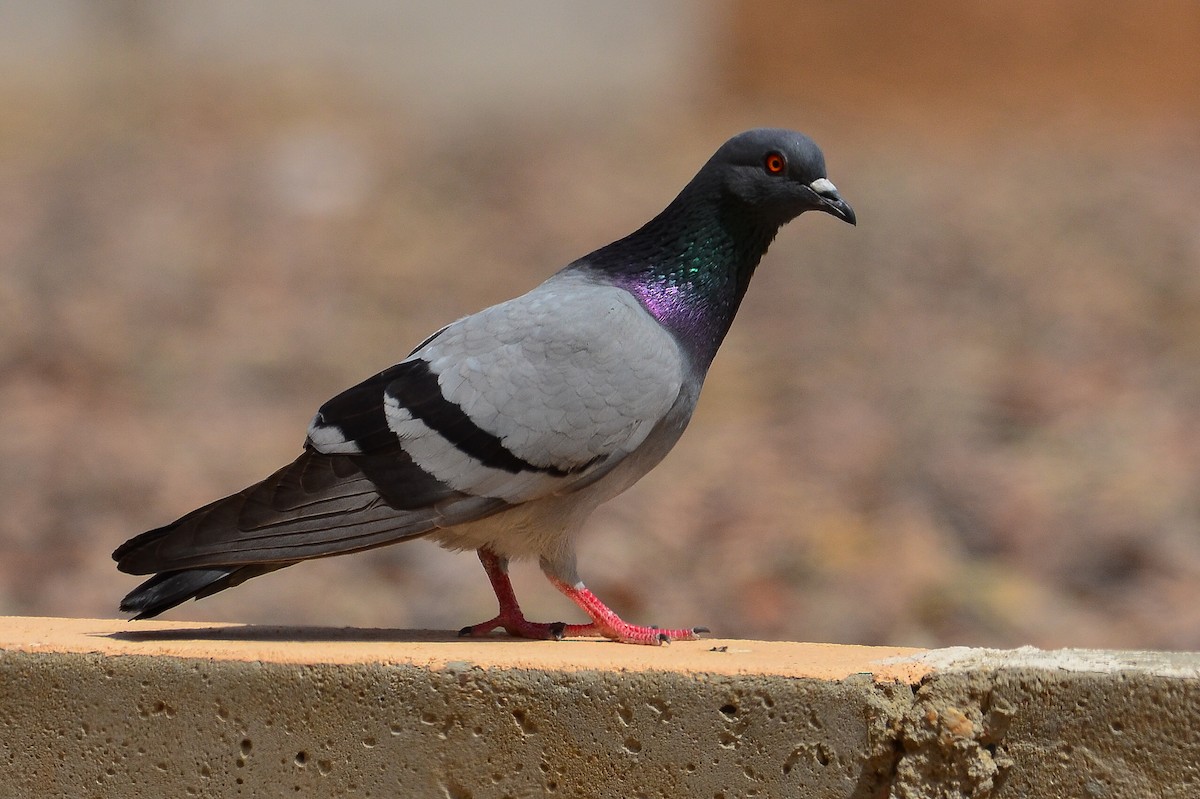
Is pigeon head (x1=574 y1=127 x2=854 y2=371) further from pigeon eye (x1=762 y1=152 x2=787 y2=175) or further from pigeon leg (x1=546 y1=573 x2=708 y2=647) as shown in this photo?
pigeon leg (x1=546 y1=573 x2=708 y2=647)

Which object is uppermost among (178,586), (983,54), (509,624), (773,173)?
A: (983,54)

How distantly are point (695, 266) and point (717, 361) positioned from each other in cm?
678

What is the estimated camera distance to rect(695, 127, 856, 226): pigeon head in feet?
13.2

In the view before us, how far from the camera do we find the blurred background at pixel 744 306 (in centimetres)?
773

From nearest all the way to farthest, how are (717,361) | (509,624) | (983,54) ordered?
(509,624) → (717,361) → (983,54)

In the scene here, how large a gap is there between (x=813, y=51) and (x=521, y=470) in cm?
1351

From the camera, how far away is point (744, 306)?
37.7 ft

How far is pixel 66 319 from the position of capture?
11125 millimetres

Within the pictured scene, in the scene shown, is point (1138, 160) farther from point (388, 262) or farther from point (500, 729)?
point (500, 729)

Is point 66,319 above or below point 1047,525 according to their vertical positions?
above

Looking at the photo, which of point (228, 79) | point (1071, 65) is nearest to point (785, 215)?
point (1071, 65)

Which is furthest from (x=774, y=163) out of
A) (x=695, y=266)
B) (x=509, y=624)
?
(x=509, y=624)

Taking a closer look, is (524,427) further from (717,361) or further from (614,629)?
(717,361)

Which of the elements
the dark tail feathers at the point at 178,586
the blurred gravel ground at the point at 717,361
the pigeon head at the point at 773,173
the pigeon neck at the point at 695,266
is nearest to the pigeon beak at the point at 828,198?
the pigeon head at the point at 773,173
